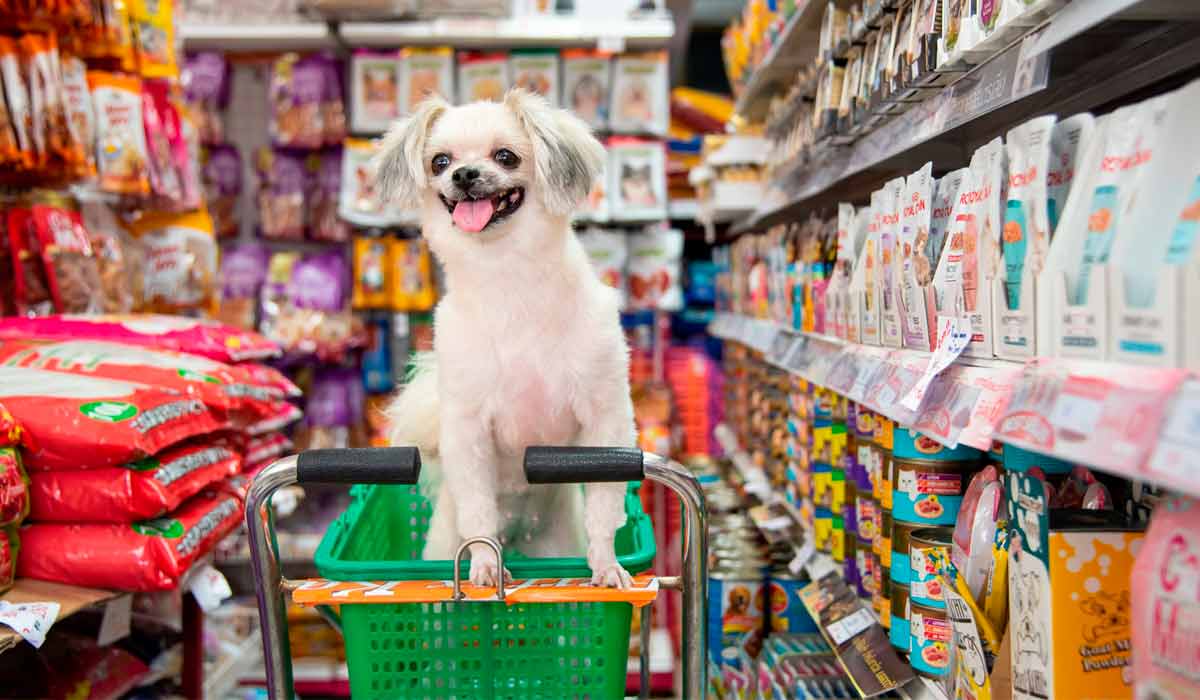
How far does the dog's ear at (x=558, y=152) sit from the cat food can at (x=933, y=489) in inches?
30.2

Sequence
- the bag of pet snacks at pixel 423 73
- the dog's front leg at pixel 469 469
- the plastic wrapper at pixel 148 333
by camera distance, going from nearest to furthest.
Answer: the dog's front leg at pixel 469 469 < the plastic wrapper at pixel 148 333 < the bag of pet snacks at pixel 423 73

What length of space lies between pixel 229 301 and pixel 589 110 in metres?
1.95

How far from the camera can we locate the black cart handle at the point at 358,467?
1.31m

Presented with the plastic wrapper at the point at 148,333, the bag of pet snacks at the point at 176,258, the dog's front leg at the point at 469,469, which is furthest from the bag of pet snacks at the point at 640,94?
the dog's front leg at the point at 469,469

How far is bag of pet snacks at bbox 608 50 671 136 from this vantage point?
14.3ft

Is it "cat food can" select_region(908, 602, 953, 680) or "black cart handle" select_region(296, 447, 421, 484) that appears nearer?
"black cart handle" select_region(296, 447, 421, 484)

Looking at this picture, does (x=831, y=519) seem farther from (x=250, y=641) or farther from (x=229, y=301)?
(x=229, y=301)

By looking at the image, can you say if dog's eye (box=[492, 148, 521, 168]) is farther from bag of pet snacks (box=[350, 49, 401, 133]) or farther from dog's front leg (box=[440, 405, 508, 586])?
bag of pet snacks (box=[350, 49, 401, 133])

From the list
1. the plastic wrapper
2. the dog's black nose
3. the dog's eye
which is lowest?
the plastic wrapper

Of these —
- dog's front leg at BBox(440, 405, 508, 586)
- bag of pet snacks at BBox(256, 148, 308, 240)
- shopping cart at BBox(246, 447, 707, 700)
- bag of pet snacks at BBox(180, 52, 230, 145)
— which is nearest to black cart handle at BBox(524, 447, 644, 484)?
shopping cart at BBox(246, 447, 707, 700)

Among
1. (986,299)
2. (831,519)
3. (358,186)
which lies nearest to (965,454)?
(986,299)

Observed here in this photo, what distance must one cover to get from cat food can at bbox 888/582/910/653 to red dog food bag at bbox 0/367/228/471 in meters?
1.41

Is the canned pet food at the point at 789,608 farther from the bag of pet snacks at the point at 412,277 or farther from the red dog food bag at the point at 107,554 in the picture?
the bag of pet snacks at the point at 412,277

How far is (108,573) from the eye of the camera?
5.90 ft
